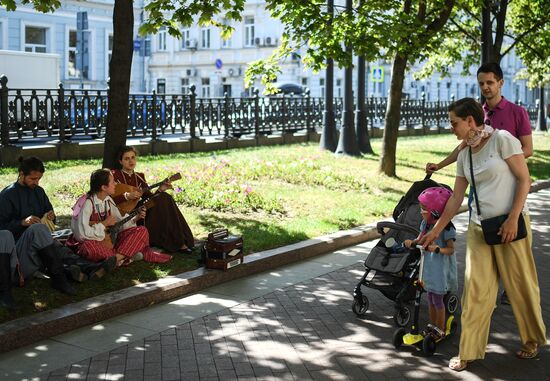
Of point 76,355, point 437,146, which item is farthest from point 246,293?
point 437,146

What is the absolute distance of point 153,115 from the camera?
20109 millimetres

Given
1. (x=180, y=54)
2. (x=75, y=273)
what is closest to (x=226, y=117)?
(x=75, y=273)

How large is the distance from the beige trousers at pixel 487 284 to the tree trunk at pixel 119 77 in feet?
15.7

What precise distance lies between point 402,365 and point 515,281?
39.3 inches

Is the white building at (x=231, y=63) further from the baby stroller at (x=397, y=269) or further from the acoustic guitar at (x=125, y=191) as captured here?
the baby stroller at (x=397, y=269)

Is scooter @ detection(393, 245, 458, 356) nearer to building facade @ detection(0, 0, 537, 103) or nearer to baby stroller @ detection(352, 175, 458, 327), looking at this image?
baby stroller @ detection(352, 175, 458, 327)

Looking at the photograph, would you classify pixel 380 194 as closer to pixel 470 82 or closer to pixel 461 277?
pixel 461 277

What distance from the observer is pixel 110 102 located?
901 centimetres

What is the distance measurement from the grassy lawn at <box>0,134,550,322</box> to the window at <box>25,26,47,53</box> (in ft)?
68.0

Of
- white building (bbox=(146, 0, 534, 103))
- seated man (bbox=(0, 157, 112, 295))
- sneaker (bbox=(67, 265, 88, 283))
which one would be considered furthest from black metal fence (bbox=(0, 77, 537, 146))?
white building (bbox=(146, 0, 534, 103))

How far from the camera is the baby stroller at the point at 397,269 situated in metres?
6.27

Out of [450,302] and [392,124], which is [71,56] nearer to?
[392,124]

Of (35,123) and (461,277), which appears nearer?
(461,277)

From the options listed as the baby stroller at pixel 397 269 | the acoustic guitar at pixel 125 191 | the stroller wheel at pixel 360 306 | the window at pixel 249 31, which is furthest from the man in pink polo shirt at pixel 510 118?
the window at pixel 249 31
